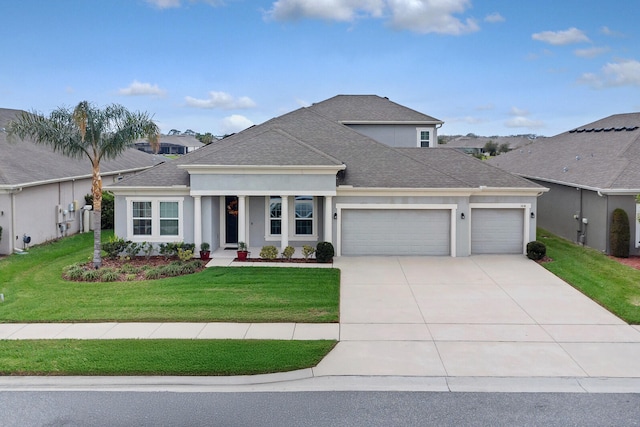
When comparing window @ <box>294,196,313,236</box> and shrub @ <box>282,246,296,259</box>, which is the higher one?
window @ <box>294,196,313,236</box>

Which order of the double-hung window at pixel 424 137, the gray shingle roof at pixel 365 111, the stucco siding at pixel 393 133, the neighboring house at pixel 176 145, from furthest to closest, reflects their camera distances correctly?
the neighboring house at pixel 176 145 → the double-hung window at pixel 424 137 → the stucco siding at pixel 393 133 → the gray shingle roof at pixel 365 111

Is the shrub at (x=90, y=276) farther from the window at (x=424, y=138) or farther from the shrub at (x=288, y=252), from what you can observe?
the window at (x=424, y=138)

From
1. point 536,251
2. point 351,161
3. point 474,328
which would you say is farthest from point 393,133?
point 474,328

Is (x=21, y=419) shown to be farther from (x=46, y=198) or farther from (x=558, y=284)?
Answer: (x=46, y=198)

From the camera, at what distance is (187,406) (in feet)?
27.6

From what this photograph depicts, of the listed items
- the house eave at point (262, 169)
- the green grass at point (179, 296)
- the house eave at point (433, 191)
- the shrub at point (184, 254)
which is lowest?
the green grass at point (179, 296)

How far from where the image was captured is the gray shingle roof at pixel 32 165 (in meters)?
21.6

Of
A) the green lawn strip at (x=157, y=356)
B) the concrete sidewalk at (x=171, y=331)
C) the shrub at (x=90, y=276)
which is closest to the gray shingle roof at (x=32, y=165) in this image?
the shrub at (x=90, y=276)

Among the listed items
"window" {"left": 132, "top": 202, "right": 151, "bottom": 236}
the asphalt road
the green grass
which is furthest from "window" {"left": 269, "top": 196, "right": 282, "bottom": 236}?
the asphalt road

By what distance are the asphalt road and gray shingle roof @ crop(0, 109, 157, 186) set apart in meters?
13.7

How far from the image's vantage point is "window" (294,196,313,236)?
21906mm

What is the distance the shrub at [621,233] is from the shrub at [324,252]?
10.4m

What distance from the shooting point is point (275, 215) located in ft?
72.6

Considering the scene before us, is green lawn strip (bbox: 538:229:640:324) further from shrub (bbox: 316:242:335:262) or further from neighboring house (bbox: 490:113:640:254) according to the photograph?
shrub (bbox: 316:242:335:262)
